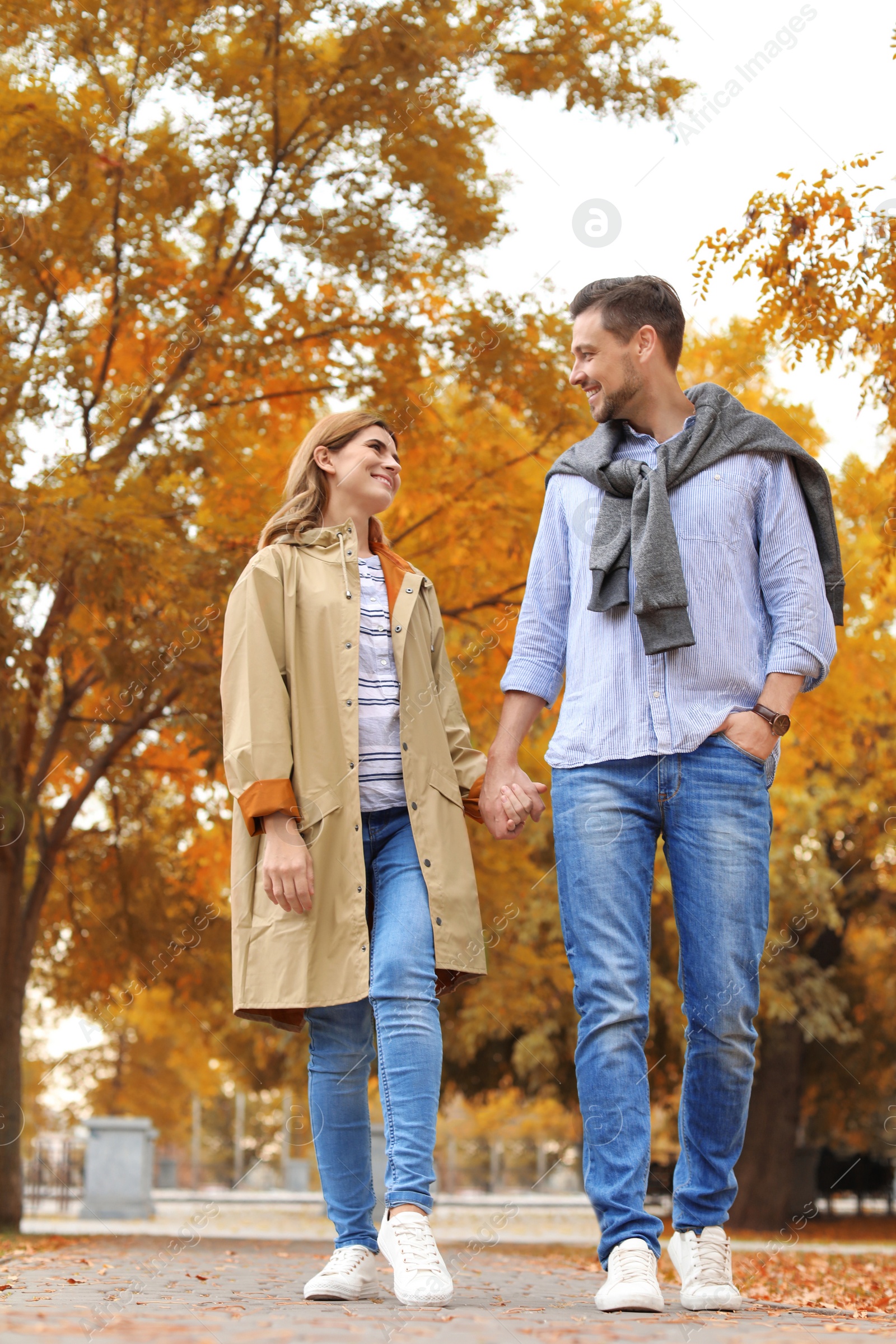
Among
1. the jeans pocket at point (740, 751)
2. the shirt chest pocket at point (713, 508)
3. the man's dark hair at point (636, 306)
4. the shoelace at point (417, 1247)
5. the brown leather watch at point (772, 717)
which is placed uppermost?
the man's dark hair at point (636, 306)

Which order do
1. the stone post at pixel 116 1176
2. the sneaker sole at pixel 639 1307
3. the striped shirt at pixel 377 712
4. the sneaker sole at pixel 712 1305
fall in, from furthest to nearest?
the stone post at pixel 116 1176 → the striped shirt at pixel 377 712 → the sneaker sole at pixel 712 1305 → the sneaker sole at pixel 639 1307

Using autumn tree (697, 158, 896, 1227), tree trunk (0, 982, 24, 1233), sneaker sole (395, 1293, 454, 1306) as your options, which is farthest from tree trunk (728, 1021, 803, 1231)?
sneaker sole (395, 1293, 454, 1306)

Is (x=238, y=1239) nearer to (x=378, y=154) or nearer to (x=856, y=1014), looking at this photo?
(x=378, y=154)

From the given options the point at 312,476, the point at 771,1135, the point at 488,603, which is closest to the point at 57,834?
the point at 488,603

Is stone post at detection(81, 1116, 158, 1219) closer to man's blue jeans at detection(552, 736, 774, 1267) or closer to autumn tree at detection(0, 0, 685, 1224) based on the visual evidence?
autumn tree at detection(0, 0, 685, 1224)

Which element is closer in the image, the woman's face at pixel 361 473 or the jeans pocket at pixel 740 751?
the jeans pocket at pixel 740 751

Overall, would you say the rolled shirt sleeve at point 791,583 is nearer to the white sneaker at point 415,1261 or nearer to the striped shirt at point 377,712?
the striped shirt at point 377,712

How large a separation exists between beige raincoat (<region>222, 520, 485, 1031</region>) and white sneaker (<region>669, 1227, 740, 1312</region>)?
30.5 inches

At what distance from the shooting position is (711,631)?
3242 mm

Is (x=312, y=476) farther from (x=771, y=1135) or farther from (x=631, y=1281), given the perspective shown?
(x=771, y=1135)

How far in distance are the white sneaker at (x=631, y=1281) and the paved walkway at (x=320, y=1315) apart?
0.15ft

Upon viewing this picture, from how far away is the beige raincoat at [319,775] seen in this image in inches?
128

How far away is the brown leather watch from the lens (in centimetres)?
317

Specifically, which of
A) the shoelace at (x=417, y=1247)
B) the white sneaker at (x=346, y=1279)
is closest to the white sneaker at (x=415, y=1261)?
the shoelace at (x=417, y=1247)
